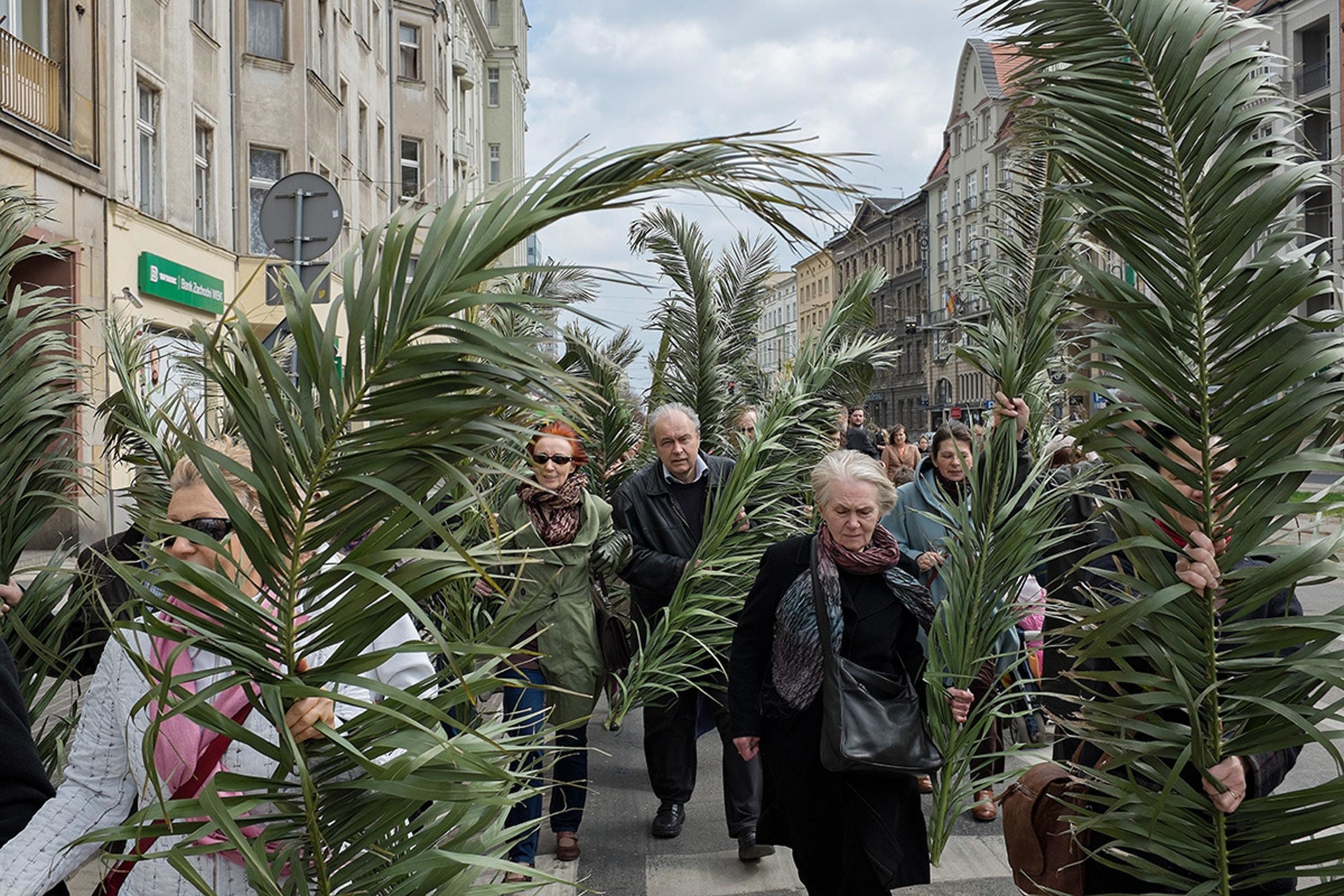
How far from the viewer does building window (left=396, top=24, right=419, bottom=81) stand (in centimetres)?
3738

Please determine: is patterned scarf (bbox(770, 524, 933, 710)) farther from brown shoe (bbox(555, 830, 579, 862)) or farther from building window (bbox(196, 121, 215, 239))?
building window (bbox(196, 121, 215, 239))

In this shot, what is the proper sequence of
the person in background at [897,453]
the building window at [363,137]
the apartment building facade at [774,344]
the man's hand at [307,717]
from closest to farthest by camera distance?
the man's hand at [307,717] → the apartment building facade at [774,344] → the person in background at [897,453] → the building window at [363,137]

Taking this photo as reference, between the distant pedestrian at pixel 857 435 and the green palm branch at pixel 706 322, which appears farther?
the distant pedestrian at pixel 857 435

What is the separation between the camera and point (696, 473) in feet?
22.5

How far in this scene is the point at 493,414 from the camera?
226cm

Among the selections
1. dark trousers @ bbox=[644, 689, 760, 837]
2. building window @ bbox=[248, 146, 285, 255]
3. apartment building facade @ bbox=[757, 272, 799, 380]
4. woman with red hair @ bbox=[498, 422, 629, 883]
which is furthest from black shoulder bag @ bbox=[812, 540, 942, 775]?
building window @ bbox=[248, 146, 285, 255]

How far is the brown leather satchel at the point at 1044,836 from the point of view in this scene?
3.51 metres

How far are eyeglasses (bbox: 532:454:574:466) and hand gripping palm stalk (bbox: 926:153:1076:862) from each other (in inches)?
64.6

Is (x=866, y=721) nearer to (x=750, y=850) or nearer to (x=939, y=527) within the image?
(x=750, y=850)

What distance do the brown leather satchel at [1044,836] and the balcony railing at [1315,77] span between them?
145 ft

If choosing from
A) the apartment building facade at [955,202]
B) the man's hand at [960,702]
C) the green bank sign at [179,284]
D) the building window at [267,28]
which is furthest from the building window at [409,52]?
the man's hand at [960,702]

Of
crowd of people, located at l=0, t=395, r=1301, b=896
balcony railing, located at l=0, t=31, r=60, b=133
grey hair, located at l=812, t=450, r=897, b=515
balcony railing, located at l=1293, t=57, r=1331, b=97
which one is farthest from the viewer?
balcony railing, located at l=1293, t=57, r=1331, b=97

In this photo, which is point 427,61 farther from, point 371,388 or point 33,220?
point 371,388

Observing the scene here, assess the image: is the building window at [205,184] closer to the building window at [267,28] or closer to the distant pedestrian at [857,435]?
the building window at [267,28]
